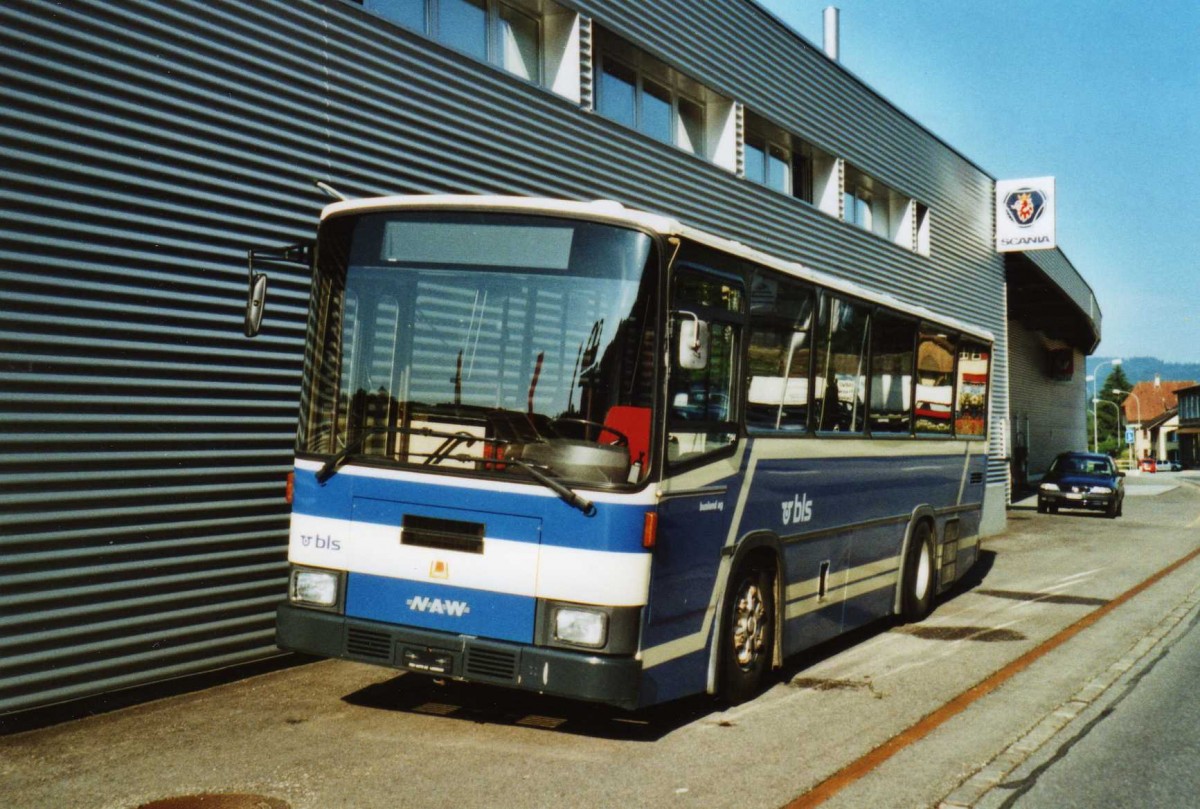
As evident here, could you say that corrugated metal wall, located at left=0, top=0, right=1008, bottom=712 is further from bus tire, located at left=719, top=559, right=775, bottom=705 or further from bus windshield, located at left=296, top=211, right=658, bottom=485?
bus tire, located at left=719, top=559, right=775, bottom=705

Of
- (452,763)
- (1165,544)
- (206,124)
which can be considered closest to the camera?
(452,763)

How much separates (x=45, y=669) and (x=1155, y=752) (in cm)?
628

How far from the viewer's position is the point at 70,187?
6520mm

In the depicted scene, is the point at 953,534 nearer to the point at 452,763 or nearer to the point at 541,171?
the point at 541,171

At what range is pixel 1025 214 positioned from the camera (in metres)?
25.9

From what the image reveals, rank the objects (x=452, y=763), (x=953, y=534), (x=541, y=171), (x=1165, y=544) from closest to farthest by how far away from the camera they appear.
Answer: (x=452, y=763) < (x=541, y=171) < (x=953, y=534) < (x=1165, y=544)

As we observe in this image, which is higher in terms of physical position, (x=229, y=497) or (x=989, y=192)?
(x=989, y=192)

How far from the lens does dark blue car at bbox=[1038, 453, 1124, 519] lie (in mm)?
26266

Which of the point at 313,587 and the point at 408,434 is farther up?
the point at 408,434

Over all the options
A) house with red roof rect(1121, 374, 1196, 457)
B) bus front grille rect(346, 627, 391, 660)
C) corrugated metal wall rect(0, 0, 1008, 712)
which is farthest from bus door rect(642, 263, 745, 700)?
house with red roof rect(1121, 374, 1196, 457)

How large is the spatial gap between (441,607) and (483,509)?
0.56 meters

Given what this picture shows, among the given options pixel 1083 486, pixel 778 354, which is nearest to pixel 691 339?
pixel 778 354

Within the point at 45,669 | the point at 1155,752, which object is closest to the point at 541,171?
the point at 45,669

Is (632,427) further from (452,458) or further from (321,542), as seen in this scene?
(321,542)
